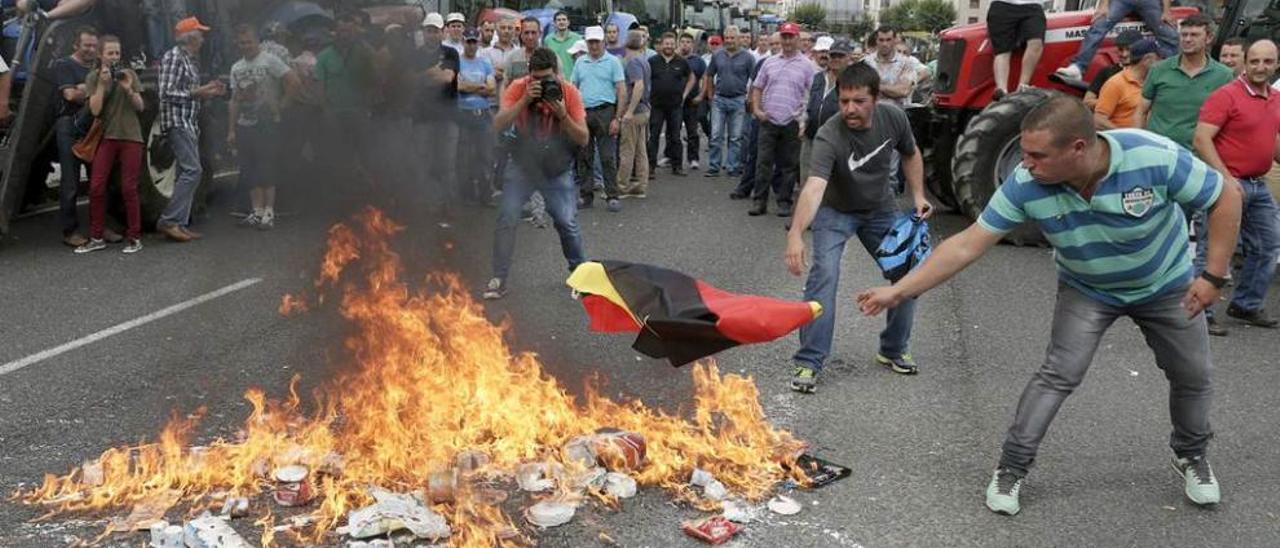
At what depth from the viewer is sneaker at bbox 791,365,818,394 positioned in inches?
216

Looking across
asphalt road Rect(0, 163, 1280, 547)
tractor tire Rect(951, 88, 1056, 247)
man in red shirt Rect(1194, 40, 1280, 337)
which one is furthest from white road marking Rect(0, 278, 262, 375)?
man in red shirt Rect(1194, 40, 1280, 337)

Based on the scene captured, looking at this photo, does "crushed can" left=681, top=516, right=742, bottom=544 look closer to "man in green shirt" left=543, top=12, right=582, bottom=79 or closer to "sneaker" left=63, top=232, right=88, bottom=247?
"sneaker" left=63, top=232, right=88, bottom=247

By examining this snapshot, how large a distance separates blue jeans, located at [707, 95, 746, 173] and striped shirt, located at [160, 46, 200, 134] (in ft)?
21.2

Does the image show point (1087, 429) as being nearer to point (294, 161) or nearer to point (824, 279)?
point (824, 279)

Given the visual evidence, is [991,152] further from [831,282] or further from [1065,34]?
[831,282]

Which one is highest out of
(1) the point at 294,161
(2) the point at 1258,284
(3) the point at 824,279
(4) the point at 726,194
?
(1) the point at 294,161

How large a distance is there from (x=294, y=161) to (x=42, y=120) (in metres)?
4.24

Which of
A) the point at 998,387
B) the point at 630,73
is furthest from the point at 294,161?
the point at 630,73

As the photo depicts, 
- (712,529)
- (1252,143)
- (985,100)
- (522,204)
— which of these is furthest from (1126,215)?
(985,100)

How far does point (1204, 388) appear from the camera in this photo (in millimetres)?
4230

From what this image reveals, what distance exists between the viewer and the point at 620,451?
4.27 m

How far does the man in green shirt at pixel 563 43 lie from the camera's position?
1184cm

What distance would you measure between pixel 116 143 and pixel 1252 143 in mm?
7864

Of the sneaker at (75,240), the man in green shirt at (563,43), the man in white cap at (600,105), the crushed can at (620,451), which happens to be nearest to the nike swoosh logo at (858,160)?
the crushed can at (620,451)
